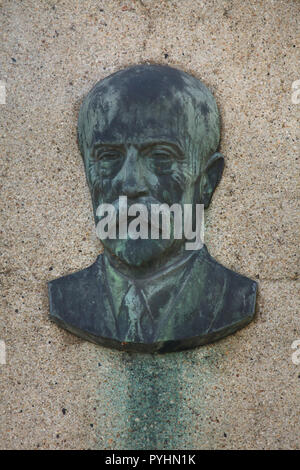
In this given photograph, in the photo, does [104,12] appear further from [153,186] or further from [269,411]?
[269,411]

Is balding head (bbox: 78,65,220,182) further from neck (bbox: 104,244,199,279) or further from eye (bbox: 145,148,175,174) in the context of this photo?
neck (bbox: 104,244,199,279)

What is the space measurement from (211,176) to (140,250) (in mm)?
431

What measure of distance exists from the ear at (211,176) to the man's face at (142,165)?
0.38 ft

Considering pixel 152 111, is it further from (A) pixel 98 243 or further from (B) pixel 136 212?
(A) pixel 98 243

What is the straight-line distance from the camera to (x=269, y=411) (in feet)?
7.82

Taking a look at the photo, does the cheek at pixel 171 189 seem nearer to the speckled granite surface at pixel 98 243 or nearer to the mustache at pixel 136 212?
the mustache at pixel 136 212

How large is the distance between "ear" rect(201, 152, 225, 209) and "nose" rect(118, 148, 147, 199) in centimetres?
29

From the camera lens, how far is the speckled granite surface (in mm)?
2402

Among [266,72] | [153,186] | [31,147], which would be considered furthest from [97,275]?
[266,72]

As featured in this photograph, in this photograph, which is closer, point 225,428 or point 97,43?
point 225,428

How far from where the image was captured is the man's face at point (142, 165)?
2305mm

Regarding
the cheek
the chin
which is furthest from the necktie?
the cheek

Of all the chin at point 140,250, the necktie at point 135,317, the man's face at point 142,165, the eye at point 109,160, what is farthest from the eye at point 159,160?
the necktie at point 135,317

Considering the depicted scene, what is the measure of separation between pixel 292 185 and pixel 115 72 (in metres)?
0.81
